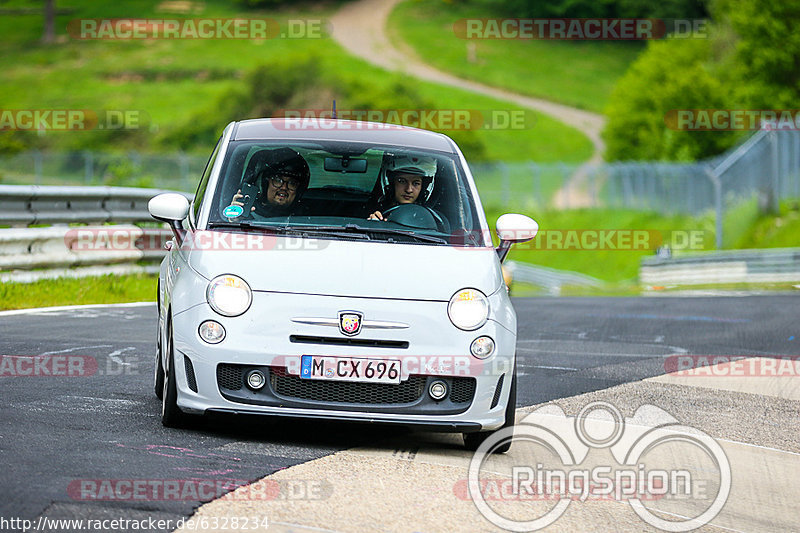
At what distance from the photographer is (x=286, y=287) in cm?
677

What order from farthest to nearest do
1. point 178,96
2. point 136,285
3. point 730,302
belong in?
point 178,96 → point 730,302 → point 136,285

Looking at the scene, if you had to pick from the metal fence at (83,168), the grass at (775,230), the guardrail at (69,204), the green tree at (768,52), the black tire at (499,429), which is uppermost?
the green tree at (768,52)

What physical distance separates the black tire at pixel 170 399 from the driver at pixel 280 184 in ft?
3.16

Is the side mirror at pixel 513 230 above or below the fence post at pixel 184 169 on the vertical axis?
below

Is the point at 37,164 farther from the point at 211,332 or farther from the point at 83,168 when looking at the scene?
the point at 211,332

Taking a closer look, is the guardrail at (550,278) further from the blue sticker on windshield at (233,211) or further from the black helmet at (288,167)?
the blue sticker on windshield at (233,211)

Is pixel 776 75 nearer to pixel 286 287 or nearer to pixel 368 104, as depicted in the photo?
pixel 368 104

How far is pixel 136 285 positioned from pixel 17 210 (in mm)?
2325

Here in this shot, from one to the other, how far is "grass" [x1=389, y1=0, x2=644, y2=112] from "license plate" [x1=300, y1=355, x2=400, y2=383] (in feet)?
357

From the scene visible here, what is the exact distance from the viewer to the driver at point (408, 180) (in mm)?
7988

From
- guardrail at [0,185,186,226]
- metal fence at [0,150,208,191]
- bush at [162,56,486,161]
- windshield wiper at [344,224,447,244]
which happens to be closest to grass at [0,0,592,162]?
bush at [162,56,486,161]

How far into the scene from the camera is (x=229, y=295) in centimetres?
675

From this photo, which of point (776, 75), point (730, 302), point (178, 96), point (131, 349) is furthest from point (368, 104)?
point (131, 349)

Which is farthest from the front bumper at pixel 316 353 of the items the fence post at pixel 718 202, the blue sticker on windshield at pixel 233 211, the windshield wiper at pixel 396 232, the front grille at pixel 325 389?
the fence post at pixel 718 202
